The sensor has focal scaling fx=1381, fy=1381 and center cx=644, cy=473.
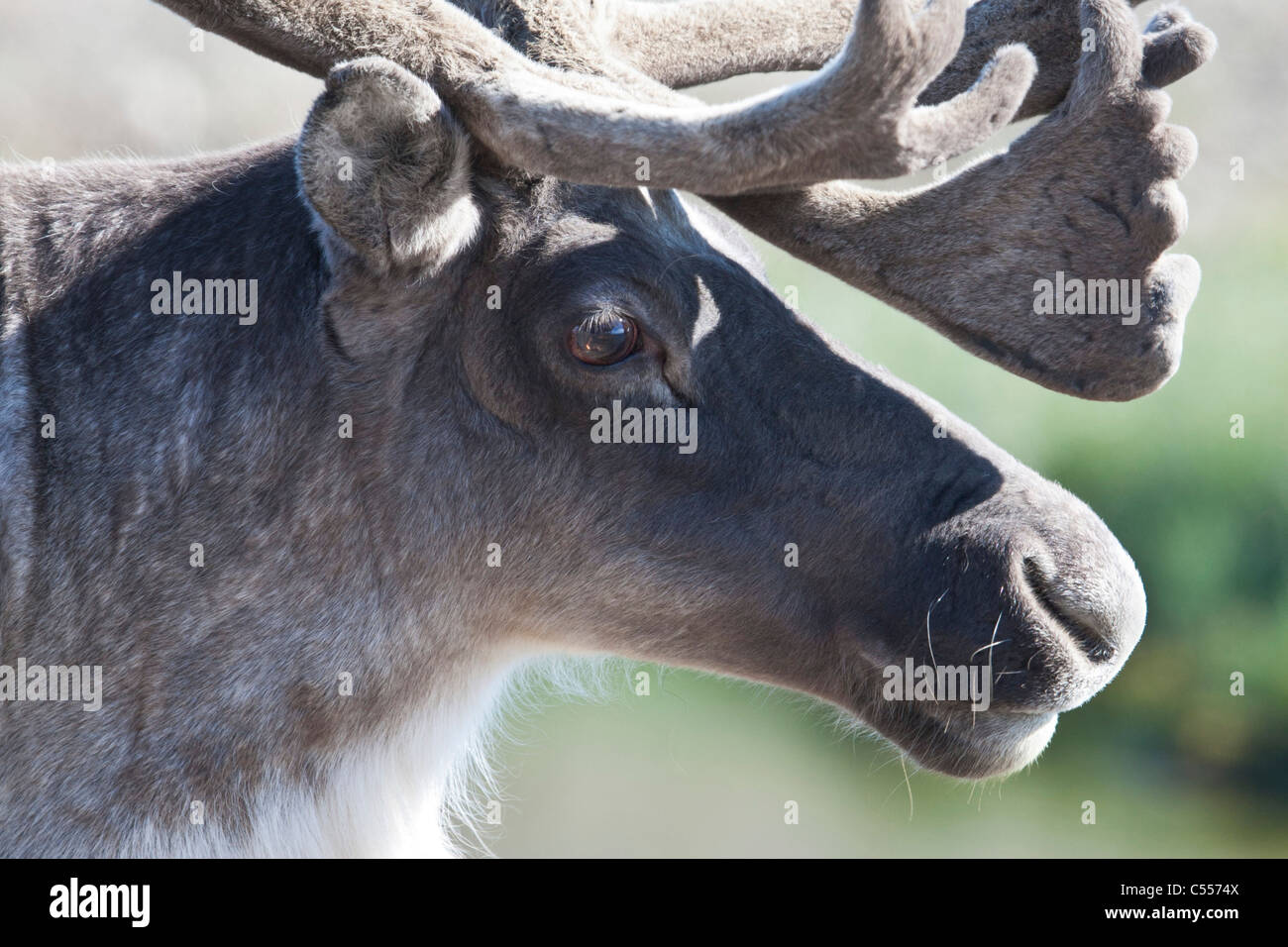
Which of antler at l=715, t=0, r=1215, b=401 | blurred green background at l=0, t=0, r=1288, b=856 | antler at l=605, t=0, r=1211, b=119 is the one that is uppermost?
antler at l=605, t=0, r=1211, b=119

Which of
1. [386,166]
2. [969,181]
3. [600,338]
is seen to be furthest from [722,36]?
[386,166]

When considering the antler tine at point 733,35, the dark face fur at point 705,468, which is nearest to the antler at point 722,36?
the antler tine at point 733,35

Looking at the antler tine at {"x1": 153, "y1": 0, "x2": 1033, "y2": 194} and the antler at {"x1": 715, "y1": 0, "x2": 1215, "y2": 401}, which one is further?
the antler at {"x1": 715, "y1": 0, "x2": 1215, "y2": 401}

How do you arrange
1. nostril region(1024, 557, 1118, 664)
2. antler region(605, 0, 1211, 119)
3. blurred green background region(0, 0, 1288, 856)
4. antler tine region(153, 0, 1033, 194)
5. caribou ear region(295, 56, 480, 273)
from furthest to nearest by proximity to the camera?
blurred green background region(0, 0, 1288, 856) < antler region(605, 0, 1211, 119) < nostril region(1024, 557, 1118, 664) < caribou ear region(295, 56, 480, 273) < antler tine region(153, 0, 1033, 194)

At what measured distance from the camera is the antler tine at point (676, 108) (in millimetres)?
2713

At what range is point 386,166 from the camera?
3115 mm

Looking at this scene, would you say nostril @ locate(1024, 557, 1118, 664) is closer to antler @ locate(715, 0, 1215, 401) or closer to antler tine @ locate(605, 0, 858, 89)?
antler @ locate(715, 0, 1215, 401)

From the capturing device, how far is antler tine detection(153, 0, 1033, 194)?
2.71 meters

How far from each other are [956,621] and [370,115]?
1.75m

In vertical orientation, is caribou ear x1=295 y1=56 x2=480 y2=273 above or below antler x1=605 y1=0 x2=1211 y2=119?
below

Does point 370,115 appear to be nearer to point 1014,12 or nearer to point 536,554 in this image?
point 536,554

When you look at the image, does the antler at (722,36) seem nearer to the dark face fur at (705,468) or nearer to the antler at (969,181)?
the antler at (969,181)

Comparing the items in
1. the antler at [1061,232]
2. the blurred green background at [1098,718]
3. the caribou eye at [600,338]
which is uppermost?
the antler at [1061,232]

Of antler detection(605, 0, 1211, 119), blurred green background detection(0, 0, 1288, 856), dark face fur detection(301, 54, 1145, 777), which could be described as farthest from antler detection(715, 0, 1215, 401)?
blurred green background detection(0, 0, 1288, 856)
